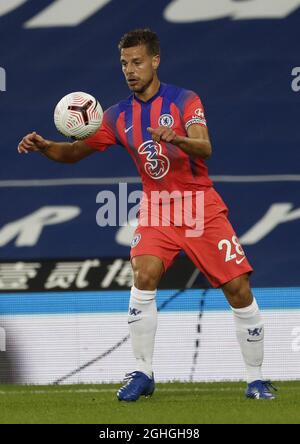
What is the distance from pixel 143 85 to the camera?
600cm

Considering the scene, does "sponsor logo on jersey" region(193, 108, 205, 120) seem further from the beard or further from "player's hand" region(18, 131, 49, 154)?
"player's hand" region(18, 131, 49, 154)

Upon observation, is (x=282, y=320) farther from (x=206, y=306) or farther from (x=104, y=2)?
(x=104, y=2)

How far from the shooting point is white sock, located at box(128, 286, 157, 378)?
19.2 ft

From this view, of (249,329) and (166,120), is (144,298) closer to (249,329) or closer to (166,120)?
(249,329)

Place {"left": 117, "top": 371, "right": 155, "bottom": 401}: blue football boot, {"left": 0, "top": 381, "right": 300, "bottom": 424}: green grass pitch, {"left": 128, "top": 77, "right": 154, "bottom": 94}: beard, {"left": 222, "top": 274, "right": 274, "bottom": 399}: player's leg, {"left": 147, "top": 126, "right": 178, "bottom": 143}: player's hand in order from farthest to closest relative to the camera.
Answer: {"left": 128, "top": 77, "right": 154, "bottom": 94}: beard < {"left": 222, "top": 274, "right": 274, "bottom": 399}: player's leg < {"left": 117, "top": 371, "right": 155, "bottom": 401}: blue football boot < {"left": 147, "top": 126, "right": 178, "bottom": 143}: player's hand < {"left": 0, "top": 381, "right": 300, "bottom": 424}: green grass pitch

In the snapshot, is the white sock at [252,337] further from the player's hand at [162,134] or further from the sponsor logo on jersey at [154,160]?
the player's hand at [162,134]

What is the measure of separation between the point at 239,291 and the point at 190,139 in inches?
31.4

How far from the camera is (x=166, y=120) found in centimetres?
596

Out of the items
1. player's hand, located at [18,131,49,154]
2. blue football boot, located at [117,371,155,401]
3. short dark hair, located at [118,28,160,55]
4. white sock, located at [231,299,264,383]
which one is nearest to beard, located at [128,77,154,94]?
short dark hair, located at [118,28,160,55]

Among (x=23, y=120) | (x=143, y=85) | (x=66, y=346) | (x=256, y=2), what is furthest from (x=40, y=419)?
(x=256, y=2)

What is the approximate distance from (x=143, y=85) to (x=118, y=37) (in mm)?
1900

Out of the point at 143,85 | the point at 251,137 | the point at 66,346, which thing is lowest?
the point at 66,346

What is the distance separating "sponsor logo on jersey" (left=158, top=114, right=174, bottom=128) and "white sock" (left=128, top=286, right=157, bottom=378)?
0.80 meters

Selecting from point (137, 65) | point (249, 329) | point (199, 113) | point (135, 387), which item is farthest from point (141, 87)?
point (135, 387)
